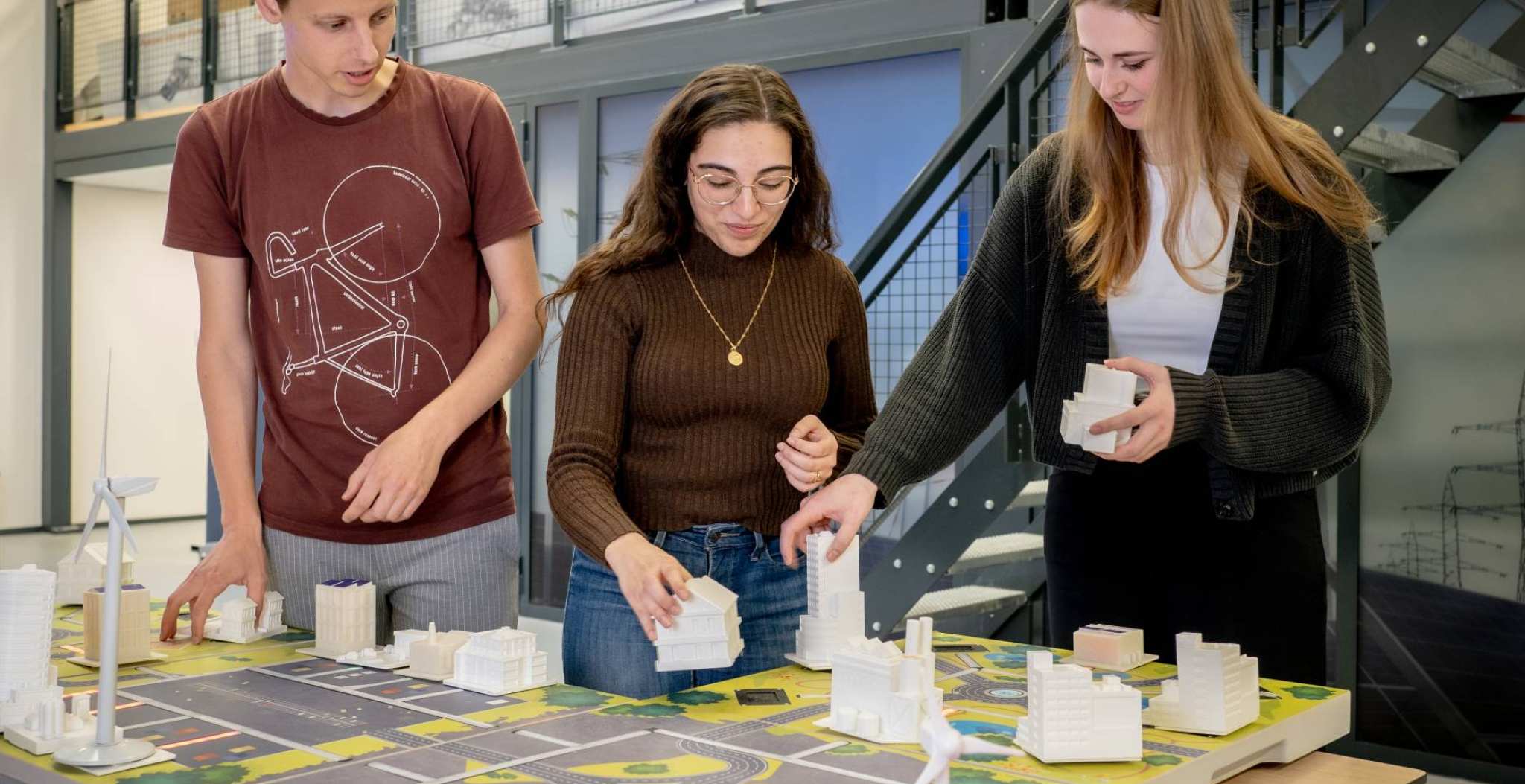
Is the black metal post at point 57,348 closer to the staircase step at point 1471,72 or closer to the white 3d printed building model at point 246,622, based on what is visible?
the white 3d printed building model at point 246,622

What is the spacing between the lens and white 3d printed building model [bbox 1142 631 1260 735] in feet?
4.59

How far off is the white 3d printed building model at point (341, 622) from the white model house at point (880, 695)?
2.26 feet

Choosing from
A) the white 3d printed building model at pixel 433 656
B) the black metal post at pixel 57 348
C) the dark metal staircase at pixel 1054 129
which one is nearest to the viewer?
the white 3d printed building model at pixel 433 656

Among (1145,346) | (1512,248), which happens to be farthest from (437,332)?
(1512,248)

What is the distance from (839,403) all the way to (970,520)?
1.71 metres

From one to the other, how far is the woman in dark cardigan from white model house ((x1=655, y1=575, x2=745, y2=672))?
0.23m

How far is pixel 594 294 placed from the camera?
6.22 ft

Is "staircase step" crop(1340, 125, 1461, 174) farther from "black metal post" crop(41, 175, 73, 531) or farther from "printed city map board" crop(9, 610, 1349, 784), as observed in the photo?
"black metal post" crop(41, 175, 73, 531)

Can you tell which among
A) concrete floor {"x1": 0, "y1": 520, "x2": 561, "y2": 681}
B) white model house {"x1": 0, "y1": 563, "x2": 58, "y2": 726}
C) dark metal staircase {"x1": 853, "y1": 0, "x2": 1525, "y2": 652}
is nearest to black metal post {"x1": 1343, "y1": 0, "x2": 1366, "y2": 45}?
dark metal staircase {"x1": 853, "y1": 0, "x2": 1525, "y2": 652}

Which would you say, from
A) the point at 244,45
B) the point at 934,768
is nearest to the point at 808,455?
the point at 934,768

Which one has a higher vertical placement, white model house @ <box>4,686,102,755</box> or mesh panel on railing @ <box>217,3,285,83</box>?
mesh panel on railing @ <box>217,3,285,83</box>

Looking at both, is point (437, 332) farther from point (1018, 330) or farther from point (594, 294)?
point (1018, 330)

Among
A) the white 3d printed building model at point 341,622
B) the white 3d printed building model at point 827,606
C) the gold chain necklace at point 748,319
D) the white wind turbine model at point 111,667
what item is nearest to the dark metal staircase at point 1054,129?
the gold chain necklace at point 748,319

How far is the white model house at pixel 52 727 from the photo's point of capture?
1370 mm
